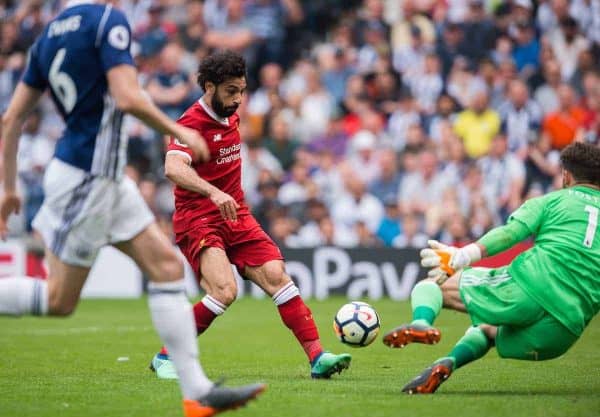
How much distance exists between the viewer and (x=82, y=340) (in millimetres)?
11320

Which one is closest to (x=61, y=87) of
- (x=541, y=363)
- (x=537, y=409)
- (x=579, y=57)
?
(x=537, y=409)

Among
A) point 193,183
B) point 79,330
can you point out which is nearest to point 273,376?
point 193,183

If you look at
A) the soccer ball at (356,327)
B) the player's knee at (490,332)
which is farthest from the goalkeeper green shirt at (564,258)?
the soccer ball at (356,327)

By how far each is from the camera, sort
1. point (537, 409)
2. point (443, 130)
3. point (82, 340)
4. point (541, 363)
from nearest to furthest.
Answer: point (537, 409) → point (541, 363) → point (82, 340) → point (443, 130)

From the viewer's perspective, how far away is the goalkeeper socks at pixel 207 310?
830 centimetres

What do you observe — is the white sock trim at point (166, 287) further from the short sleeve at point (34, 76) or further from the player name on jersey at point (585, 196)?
the player name on jersey at point (585, 196)

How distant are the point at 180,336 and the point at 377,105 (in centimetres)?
1350

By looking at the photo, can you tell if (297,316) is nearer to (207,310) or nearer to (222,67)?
(207,310)

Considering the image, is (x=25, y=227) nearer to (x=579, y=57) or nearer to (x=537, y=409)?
(x=579, y=57)

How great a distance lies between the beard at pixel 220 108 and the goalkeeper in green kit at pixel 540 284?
7.44 feet

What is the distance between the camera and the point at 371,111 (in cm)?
1872

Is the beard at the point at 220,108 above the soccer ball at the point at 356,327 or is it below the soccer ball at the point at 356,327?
above

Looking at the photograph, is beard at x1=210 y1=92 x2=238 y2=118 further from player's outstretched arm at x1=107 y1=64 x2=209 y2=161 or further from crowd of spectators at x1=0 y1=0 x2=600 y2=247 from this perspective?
crowd of spectators at x1=0 y1=0 x2=600 y2=247

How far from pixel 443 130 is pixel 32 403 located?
12.0 meters
